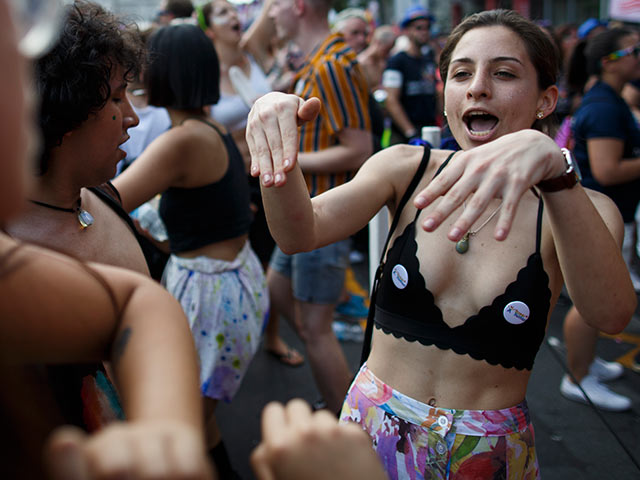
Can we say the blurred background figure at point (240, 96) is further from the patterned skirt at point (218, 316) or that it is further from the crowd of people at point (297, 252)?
the patterned skirt at point (218, 316)

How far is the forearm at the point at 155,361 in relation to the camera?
0.69 meters

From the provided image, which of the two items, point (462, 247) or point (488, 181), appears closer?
point (488, 181)

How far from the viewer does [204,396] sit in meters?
2.40

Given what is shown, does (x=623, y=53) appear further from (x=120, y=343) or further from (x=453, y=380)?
(x=120, y=343)

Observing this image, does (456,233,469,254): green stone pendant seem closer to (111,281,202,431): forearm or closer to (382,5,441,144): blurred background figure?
(111,281,202,431): forearm

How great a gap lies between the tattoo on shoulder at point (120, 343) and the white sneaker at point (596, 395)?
3090 millimetres

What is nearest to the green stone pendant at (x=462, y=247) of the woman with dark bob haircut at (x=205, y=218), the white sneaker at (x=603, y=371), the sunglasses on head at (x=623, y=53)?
the woman with dark bob haircut at (x=205, y=218)

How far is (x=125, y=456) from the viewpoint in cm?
56

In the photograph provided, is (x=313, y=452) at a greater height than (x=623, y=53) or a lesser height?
greater

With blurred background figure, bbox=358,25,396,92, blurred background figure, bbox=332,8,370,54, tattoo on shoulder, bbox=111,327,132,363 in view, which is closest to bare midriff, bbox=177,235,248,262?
tattoo on shoulder, bbox=111,327,132,363

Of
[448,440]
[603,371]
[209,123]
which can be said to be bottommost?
[603,371]

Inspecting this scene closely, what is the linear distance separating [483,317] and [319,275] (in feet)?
5.24

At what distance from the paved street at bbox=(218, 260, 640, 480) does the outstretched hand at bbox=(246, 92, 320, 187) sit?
6.55 feet

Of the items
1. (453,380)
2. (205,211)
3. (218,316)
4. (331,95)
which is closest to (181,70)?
(205,211)
